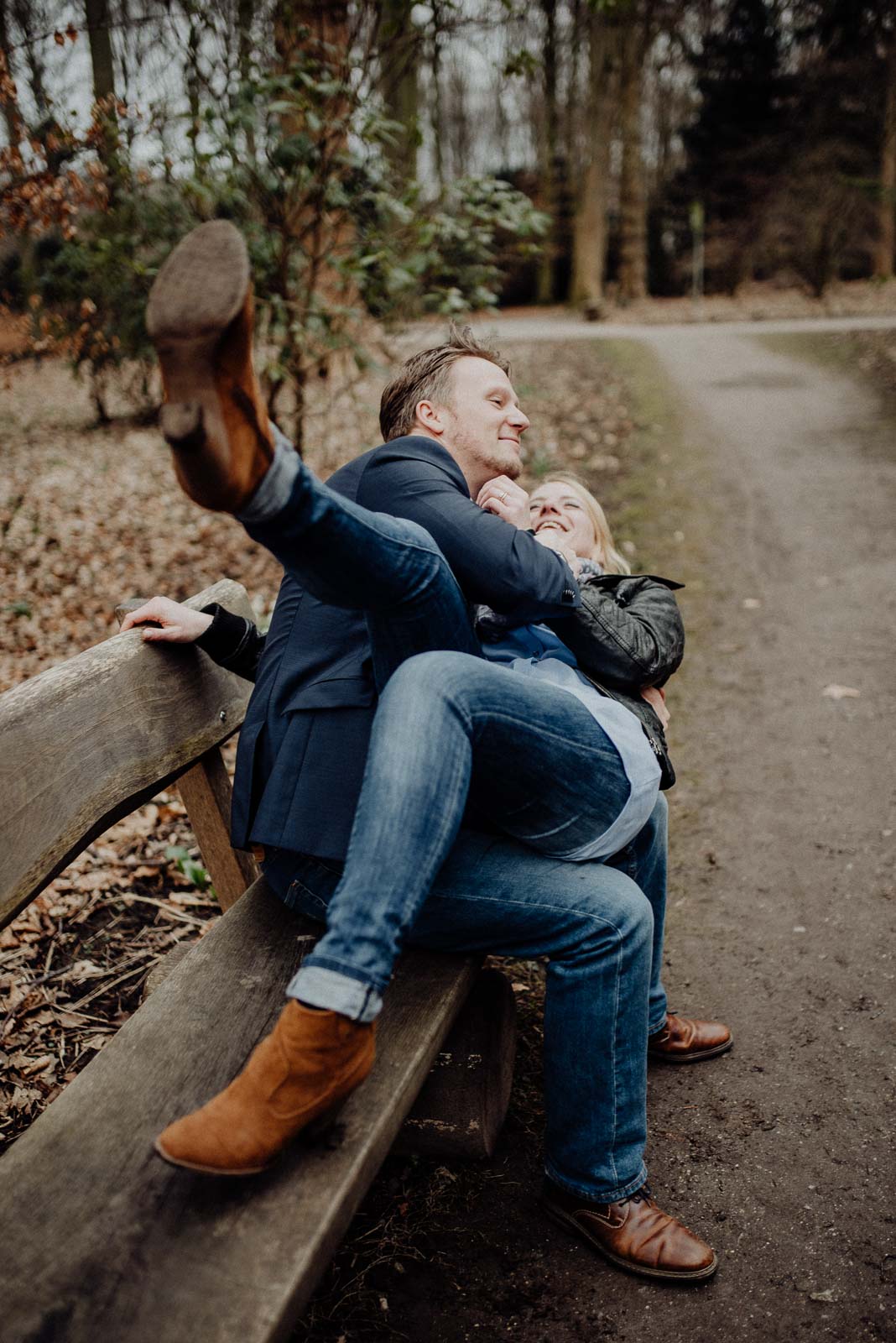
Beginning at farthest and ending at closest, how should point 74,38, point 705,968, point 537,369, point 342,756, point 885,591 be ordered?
point 537,369
point 885,591
point 74,38
point 705,968
point 342,756

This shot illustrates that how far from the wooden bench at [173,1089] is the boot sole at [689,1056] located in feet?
1.58

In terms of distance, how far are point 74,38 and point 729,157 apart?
79.6 feet

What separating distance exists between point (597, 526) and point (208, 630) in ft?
3.75

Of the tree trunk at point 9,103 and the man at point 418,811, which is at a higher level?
the tree trunk at point 9,103

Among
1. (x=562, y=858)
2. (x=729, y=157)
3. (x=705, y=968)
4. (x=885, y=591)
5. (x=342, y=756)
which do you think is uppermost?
(x=729, y=157)

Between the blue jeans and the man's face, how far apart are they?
21.1 inches

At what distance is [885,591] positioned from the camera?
571cm

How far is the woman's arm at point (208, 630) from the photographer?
7.85 feet

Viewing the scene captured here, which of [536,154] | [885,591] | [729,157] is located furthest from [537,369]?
[536,154]

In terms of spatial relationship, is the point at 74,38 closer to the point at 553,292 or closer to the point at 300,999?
the point at 300,999

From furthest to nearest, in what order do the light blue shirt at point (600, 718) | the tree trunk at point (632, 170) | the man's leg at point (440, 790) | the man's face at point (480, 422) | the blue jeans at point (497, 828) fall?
the tree trunk at point (632, 170)
the man's face at point (480, 422)
the light blue shirt at point (600, 718)
the blue jeans at point (497, 828)
the man's leg at point (440, 790)

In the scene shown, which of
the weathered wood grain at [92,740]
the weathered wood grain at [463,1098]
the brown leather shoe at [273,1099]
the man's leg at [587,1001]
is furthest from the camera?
the weathered wood grain at [463,1098]

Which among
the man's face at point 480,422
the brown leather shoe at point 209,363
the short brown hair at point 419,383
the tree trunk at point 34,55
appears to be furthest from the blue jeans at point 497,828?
the tree trunk at point 34,55

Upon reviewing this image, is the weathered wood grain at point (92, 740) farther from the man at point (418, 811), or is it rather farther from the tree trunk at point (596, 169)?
the tree trunk at point (596, 169)
